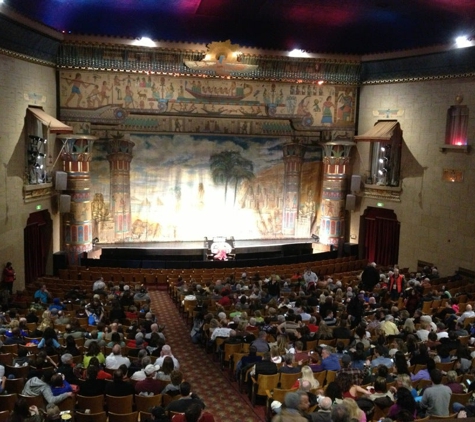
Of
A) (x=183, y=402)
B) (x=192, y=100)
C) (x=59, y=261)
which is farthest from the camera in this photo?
(x=192, y=100)

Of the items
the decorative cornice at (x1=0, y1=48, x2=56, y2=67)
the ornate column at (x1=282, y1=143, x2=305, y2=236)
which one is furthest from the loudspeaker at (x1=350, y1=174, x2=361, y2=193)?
the decorative cornice at (x1=0, y1=48, x2=56, y2=67)

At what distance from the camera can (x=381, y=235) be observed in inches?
965

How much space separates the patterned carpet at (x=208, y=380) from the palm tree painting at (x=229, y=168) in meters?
11.2

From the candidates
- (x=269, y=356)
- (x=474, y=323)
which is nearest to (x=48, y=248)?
(x=269, y=356)

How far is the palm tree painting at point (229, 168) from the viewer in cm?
2564

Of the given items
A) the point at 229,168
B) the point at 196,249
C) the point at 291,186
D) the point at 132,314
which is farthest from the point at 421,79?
the point at 132,314

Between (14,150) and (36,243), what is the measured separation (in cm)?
406

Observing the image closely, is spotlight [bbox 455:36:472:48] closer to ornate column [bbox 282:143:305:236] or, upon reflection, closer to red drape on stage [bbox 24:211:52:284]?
ornate column [bbox 282:143:305:236]

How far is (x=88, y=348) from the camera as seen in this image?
372 inches

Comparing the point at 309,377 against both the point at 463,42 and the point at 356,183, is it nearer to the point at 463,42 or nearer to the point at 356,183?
the point at 463,42

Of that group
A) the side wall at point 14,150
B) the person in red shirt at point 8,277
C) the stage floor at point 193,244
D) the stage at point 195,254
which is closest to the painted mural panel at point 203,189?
the stage floor at point 193,244

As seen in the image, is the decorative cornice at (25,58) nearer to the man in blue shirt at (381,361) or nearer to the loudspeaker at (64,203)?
the loudspeaker at (64,203)

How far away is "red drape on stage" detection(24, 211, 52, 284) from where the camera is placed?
66.4 ft

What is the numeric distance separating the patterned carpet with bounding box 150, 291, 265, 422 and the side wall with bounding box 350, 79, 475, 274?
11305mm
